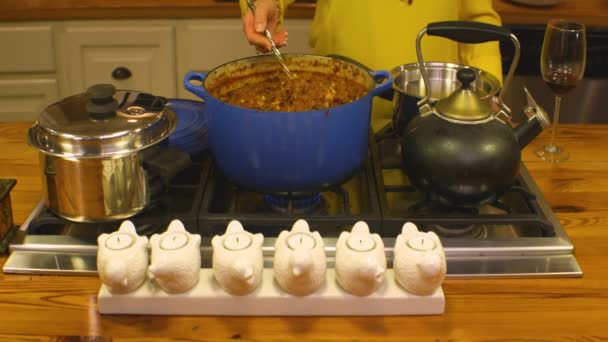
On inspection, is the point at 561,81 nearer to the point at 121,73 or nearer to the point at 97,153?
the point at 97,153

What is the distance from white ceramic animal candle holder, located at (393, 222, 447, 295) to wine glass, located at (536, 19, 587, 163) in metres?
0.56

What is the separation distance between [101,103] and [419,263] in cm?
48

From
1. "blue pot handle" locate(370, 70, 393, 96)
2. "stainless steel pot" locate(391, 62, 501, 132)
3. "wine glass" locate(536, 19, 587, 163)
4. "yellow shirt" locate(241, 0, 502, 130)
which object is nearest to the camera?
"blue pot handle" locate(370, 70, 393, 96)

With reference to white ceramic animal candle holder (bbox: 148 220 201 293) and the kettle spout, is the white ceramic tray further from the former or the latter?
the kettle spout

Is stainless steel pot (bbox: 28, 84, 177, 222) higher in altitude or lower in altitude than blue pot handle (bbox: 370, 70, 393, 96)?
lower

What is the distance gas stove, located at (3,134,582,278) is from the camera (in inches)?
40.8

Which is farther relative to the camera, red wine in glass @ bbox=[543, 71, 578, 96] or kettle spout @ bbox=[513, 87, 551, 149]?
red wine in glass @ bbox=[543, 71, 578, 96]

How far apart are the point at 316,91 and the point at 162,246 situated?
1.31 feet

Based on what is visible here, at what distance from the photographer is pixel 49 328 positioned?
0.92m

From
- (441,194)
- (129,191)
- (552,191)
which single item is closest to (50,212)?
(129,191)

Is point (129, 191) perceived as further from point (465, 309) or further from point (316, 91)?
point (465, 309)

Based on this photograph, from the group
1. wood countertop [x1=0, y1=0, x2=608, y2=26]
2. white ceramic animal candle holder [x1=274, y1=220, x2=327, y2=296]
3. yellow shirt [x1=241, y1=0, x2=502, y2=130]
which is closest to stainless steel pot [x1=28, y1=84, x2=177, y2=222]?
white ceramic animal candle holder [x1=274, y1=220, x2=327, y2=296]

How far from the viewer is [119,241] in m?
0.93

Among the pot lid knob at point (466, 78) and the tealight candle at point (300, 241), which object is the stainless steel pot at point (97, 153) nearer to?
the tealight candle at point (300, 241)
